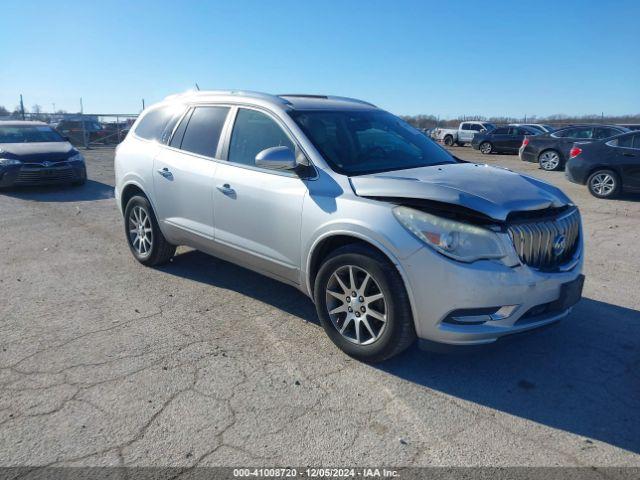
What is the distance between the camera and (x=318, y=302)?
3.88 m

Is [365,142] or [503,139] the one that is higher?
[365,142]

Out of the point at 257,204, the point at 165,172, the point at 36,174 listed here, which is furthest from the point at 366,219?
the point at 36,174

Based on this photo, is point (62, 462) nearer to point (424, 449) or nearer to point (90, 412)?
point (90, 412)

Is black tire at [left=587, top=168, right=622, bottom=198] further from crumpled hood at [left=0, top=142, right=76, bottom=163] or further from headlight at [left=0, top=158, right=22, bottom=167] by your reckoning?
headlight at [left=0, top=158, right=22, bottom=167]

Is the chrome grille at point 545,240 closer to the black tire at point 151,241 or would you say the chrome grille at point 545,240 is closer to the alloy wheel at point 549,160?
the black tire at point 151,241

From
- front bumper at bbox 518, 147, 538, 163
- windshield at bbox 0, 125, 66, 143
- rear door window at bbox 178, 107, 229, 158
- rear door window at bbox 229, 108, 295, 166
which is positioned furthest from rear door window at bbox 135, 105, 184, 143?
front bumper at bbox 518, 147, 538, 163

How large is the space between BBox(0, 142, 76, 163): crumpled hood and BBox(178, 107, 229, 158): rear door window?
291 inches

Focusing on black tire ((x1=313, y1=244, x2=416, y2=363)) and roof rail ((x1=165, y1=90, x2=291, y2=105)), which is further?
roof rail ((x1=165, y1=90, x2=291, y2=105))

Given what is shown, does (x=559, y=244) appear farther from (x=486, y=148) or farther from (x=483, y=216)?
(x=486, y=148)

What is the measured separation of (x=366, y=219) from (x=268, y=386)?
4.12 ft

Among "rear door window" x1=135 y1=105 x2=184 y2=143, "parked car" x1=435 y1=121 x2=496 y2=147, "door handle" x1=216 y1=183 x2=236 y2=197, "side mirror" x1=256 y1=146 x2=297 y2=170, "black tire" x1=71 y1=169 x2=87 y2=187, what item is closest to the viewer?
"side mirror" x1=256 y1=146 x2=297 y2=170

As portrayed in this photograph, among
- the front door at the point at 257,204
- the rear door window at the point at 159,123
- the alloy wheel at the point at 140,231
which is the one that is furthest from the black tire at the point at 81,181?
the front door at the point at 257,204

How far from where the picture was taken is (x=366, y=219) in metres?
3.49

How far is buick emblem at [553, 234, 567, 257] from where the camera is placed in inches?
139
